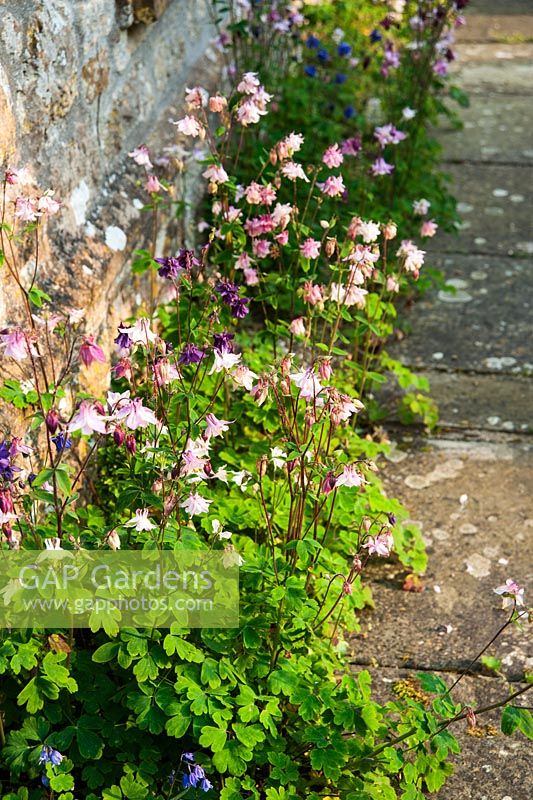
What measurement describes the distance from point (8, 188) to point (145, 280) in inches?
42.7

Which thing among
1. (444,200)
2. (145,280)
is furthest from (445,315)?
(145,280)

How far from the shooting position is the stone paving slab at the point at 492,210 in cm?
495

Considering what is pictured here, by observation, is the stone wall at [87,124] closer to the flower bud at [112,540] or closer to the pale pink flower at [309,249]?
the pale pink flower at [309,249]

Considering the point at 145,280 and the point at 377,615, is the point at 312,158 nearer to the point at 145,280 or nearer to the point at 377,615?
the point at 145,280

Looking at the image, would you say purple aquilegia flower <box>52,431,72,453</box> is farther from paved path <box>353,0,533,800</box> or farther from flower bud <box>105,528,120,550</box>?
paved path <box>353,0,533,800</box>

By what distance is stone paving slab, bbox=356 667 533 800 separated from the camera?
2453mm

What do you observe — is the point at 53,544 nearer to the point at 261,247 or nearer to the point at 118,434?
the point at 118,434

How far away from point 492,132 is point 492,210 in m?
1.15

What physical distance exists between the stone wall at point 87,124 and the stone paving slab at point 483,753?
153 cm

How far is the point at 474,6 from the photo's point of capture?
847 centimetres

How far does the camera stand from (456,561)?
3.19m

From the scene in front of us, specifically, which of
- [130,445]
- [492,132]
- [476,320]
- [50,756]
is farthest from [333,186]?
[492,132]

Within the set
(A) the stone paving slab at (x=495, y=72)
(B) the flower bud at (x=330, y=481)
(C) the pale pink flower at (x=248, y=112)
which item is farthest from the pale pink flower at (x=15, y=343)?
(A) the stone paving slab at (x=495, y=72)
